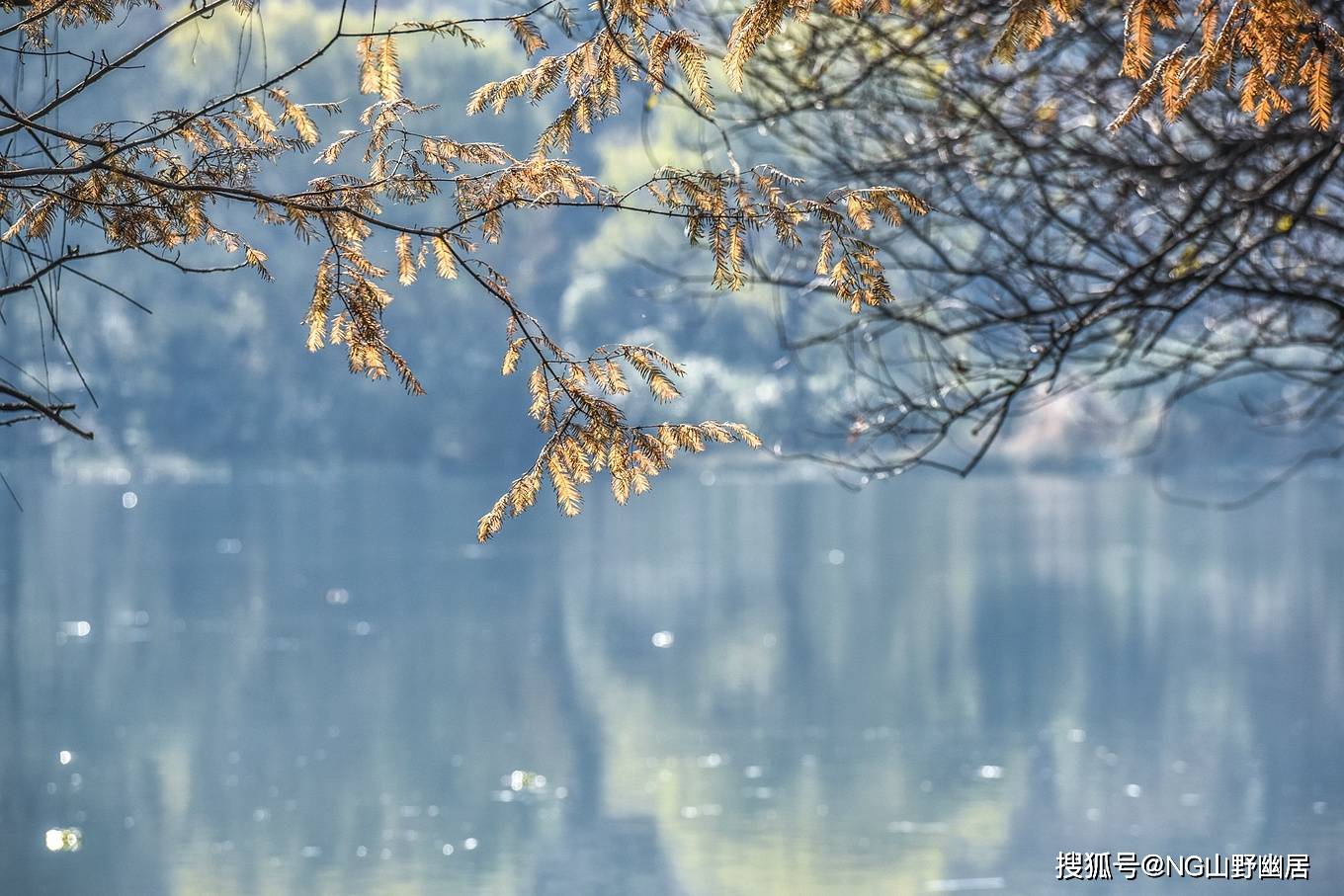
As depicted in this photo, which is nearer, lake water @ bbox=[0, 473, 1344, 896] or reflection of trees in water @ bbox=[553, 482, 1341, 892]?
lake water @ bbox=[0, 473, 1344, 896]

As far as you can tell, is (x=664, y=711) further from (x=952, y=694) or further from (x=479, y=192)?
(x=479, y=192)

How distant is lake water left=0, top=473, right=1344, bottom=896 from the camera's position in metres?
11.2

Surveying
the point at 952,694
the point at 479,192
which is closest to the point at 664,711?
the point at 952,694

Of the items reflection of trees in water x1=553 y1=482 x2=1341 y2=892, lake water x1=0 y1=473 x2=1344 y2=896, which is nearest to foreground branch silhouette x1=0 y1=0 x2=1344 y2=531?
lake water x1=0 y1=473 x2=1344 y2=896

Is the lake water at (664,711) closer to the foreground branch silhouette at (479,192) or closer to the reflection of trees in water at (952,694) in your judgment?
the reflection of trees in water at (952,694)

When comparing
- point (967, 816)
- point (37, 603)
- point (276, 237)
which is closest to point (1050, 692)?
point (967, 816)

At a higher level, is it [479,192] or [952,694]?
[479,192]

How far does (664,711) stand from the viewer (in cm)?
1598

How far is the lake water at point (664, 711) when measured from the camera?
36.9ft

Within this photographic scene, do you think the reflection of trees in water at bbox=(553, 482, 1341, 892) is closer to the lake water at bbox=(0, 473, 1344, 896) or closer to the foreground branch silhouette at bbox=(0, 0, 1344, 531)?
the lake water at bbox=(0, 473, 1344, 896)

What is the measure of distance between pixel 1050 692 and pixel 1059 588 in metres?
7.08

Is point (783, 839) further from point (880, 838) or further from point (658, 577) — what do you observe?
point (658, 577)

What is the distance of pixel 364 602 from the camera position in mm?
22953

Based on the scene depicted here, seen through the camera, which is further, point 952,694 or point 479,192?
point 952,694
